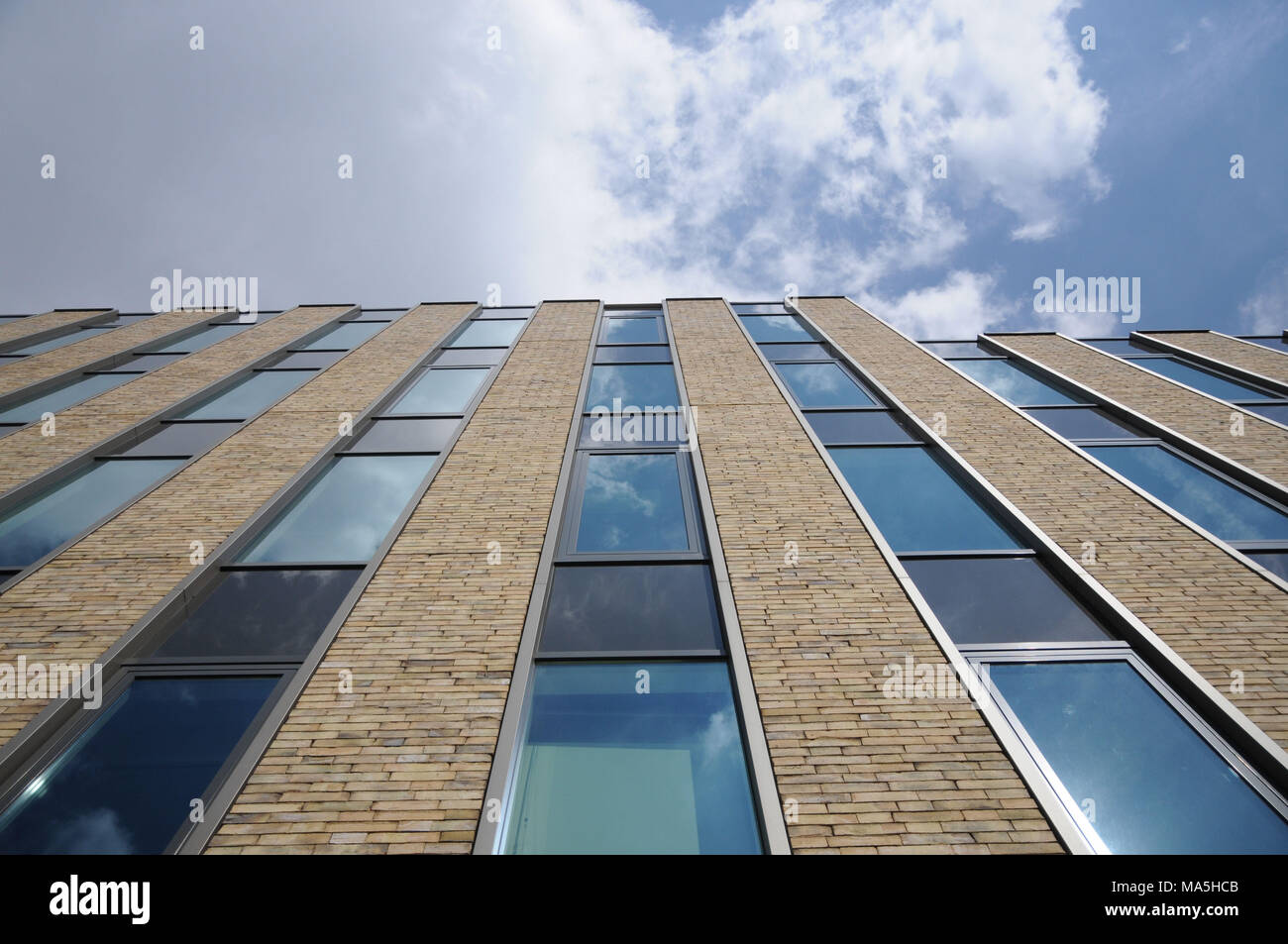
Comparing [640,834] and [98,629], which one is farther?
[98,629]

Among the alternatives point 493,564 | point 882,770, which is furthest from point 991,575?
point 493,564

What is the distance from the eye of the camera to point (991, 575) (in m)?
6.68

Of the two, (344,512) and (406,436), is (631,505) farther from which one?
(406,436)

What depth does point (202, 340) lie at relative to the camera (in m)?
15.2

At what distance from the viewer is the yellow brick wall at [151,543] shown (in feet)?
18.7

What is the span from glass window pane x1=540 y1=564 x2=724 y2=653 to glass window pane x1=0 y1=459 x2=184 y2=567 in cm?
585

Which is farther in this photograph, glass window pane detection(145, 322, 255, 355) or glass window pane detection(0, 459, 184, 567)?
glass window pane detection(145, 322, 255, 355)

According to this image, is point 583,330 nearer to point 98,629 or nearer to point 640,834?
point 98,629

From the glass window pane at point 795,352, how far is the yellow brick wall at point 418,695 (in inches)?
252

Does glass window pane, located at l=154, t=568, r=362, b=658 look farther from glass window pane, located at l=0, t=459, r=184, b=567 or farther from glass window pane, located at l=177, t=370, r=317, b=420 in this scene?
glass window pane, located at l=177, t=370, r=317, b=420

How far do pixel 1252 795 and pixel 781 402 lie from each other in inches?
275

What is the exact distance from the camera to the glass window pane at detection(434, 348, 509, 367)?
12733 mm

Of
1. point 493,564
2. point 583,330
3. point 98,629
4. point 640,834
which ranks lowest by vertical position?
point 640,834

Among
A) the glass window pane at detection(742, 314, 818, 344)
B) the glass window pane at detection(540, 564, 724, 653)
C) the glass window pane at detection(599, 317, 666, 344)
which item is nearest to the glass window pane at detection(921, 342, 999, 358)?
the glass window pane at detection(742, 314, 818, 344)
